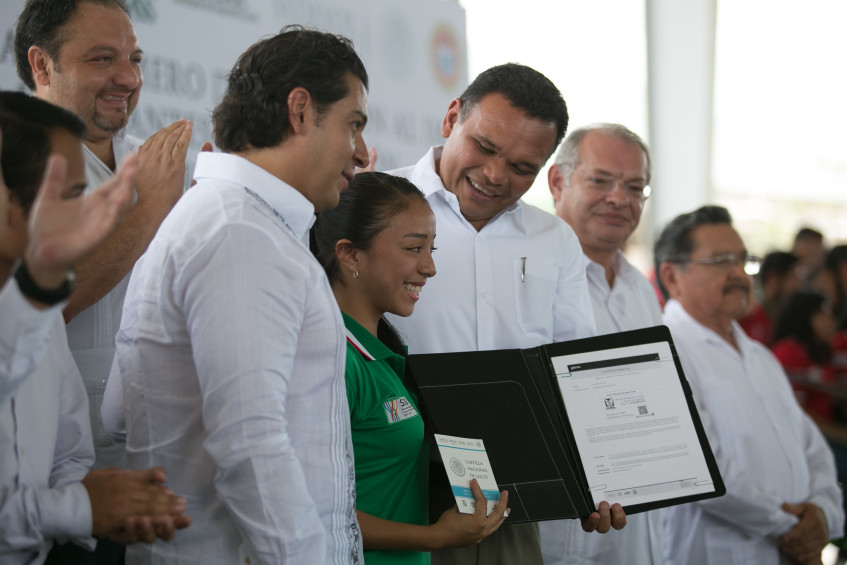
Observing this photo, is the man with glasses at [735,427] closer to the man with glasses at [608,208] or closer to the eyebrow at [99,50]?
the man with glasses at [608,208]

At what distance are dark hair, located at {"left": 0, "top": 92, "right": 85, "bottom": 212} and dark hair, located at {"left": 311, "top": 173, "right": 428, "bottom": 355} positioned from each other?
2.44 ft

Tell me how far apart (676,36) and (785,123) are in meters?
1.37

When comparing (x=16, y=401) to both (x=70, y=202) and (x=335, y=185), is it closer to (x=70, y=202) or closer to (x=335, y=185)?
(x=70, y=202)

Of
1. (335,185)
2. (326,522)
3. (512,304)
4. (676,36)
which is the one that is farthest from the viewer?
(676,36)

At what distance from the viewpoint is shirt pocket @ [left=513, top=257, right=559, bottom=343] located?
7.73ft

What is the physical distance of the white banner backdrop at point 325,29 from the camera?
2.73 metres

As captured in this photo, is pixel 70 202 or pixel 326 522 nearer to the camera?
pixel 70 202

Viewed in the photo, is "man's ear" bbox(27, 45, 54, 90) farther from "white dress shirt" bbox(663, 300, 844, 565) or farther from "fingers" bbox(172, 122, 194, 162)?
"white dress shirt" bbox(663, 300, 844, 565)

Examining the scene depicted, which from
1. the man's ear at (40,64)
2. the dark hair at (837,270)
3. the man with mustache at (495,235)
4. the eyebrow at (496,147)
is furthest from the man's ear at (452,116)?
the dark hair at (837,270)

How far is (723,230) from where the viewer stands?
3207 millimetres

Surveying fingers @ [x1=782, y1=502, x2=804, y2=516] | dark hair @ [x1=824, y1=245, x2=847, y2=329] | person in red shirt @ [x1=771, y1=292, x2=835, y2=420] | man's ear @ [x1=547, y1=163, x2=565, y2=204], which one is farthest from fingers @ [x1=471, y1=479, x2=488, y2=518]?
dark hair @ [x1=824, y1=245, x2=847, y2=329]

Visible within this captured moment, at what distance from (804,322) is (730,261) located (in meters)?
2.45

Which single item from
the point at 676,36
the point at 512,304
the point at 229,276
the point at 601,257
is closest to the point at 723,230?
the point at 601,257

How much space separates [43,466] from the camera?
140 centimetres
